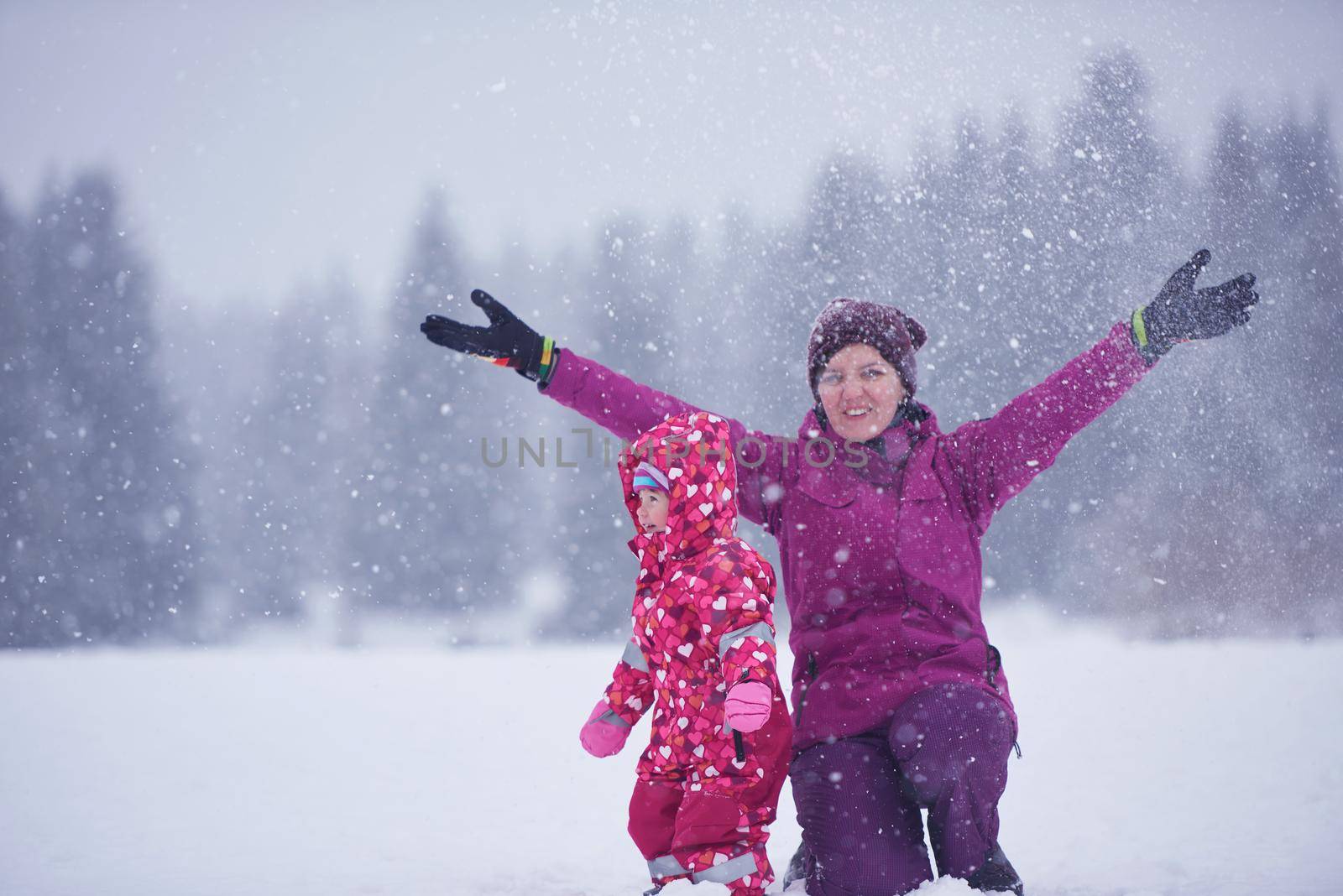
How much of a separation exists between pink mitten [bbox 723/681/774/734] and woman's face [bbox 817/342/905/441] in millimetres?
1024

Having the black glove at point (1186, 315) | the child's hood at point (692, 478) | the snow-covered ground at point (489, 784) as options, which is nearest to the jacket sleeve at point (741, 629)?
the child's hood at point (692, 478)

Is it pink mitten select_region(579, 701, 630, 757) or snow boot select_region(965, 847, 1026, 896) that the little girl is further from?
snow boot select_region(965, 847, 1026, 896)

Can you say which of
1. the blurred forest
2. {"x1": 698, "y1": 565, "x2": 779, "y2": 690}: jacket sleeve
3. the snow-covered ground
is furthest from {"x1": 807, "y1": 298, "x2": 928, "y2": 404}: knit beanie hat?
the blurred forest

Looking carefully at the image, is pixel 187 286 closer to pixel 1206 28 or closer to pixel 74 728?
pixel 74 728

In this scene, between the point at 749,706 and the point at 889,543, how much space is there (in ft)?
2.52

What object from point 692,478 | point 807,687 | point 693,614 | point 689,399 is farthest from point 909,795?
point 689,399

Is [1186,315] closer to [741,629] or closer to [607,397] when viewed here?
[741,629]

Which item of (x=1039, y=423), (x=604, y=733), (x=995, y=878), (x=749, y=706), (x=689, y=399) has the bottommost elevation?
(x=995, y=878)

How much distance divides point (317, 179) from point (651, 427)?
12040 centimetres

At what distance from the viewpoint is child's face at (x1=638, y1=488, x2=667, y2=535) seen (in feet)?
9.73

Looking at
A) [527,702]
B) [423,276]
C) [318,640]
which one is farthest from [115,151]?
[527,702]

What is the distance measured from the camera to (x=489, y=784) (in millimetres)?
5754

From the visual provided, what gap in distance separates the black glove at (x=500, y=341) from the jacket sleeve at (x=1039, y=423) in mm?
1406

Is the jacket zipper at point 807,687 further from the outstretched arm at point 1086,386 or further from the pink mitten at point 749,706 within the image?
the outstretched arm at point 1086,386
